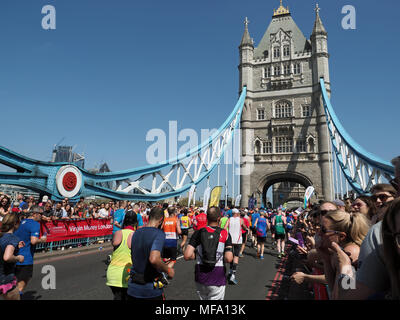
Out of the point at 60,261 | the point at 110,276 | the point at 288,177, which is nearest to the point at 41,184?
the point at 60,261

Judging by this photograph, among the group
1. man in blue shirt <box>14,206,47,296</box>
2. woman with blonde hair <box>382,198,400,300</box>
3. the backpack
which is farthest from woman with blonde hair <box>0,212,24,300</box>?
woman with blonde hair <box>382,198,400,300</box>

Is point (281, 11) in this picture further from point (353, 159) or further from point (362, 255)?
point (362, 255)

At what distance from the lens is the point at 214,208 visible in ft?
13.0

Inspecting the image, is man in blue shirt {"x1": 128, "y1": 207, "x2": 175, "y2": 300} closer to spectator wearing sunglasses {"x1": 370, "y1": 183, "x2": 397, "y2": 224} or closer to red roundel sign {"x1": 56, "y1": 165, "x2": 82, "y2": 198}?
spectator wearing sunglasses {"x1": 370, "y1": 183, "x2": 397, "y2": 224}

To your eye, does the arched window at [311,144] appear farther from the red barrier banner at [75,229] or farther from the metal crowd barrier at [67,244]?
the metal crowd barrier at [67,244]

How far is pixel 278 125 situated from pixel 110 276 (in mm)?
33136

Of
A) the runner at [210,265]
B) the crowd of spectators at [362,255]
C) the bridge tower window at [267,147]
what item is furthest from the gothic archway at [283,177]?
the crowd of spectators at [362,255]

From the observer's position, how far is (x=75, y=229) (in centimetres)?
1035

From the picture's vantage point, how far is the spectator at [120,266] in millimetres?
3438

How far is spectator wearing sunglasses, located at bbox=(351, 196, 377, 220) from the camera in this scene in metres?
4.10

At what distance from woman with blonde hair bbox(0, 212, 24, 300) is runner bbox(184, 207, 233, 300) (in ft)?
7.18

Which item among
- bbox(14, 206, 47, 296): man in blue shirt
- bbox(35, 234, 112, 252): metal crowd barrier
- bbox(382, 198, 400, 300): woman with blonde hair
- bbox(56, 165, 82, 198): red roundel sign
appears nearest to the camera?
bbox(382, 198, 400, 300): woman with blonde hair

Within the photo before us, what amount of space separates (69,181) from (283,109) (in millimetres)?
29457
